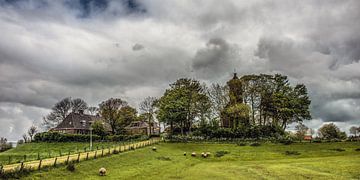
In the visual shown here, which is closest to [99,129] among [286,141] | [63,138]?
[63,138]

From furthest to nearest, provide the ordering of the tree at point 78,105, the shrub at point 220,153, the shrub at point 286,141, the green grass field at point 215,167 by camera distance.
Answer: the tree at point 78,105 → the shrub at point 286,141 → the shrub at point 220,153 → the green grass field at point 215,167

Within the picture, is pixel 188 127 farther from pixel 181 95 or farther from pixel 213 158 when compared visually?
pixel 213 158

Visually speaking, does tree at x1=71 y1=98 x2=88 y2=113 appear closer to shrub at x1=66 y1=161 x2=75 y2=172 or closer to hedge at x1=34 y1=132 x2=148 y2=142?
hedge at x1=34 y1=132 x2=148 y2=142

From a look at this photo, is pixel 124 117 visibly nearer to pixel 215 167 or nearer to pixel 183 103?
pixel 183 103

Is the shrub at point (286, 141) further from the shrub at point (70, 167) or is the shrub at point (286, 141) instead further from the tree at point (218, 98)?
the shrub at point (70, 167)

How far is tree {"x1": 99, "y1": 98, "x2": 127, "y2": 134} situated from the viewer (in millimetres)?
103438

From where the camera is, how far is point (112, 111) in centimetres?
10412

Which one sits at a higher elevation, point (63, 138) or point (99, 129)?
point (99, 129)

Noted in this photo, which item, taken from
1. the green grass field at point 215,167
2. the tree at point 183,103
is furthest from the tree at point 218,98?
the green grass field at point 215,167

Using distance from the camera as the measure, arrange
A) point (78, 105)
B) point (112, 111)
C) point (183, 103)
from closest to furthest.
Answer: point (183, 103)
point (112, 111)
point (78, 105)

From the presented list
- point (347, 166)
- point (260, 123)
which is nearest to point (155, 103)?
point (260, 123)

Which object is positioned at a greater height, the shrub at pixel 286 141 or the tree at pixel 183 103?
the tree at pixel 183 103

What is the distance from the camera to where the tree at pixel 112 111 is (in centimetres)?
10344

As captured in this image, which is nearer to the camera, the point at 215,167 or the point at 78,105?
the point at 215,167
